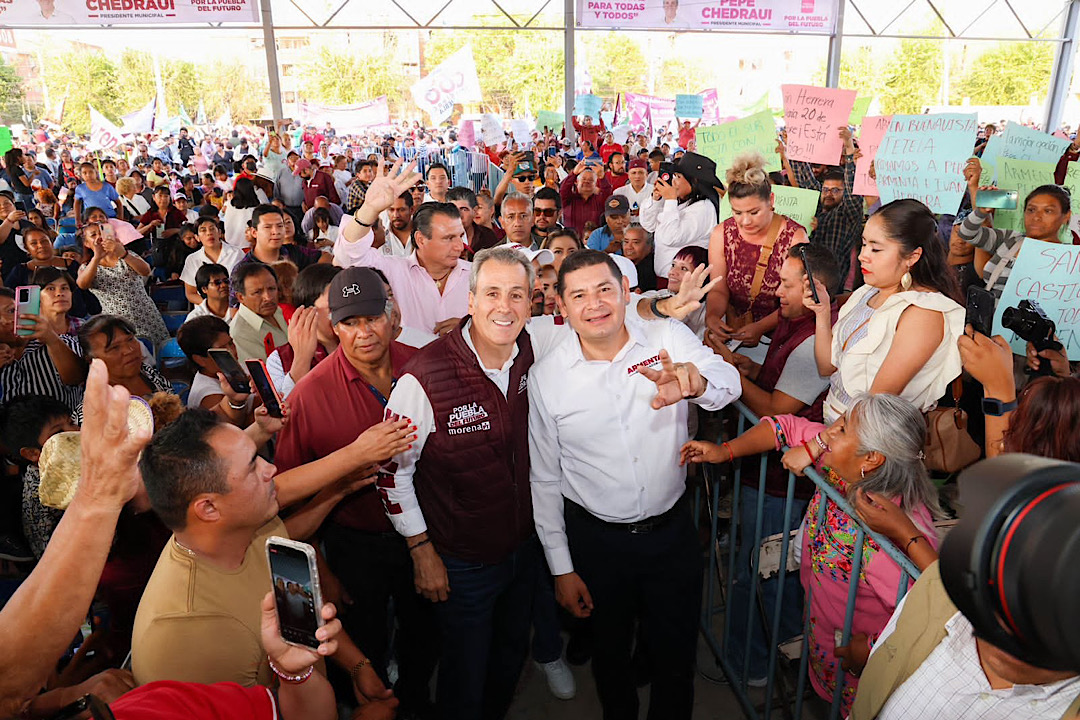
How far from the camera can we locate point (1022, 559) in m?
0.68

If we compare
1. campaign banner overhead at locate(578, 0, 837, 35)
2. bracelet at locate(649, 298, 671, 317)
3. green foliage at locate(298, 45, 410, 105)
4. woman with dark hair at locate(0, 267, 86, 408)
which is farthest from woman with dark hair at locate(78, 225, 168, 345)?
green foliage at locate(298, 45, 410, 105)

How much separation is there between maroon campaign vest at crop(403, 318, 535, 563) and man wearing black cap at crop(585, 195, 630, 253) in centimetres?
330

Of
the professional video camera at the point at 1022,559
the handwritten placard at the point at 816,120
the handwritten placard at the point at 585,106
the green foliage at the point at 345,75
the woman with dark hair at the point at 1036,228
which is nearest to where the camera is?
the professional video camera at the point at 1022,559

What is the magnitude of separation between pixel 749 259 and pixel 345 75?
40.7 metres

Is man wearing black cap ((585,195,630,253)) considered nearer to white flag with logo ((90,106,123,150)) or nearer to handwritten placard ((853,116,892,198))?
handwritten placard ((853,116,892,198))

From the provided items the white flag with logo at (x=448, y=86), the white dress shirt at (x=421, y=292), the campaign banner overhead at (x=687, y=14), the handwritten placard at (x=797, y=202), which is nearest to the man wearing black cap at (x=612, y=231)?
the handwritten placard at (x=797, y=202)

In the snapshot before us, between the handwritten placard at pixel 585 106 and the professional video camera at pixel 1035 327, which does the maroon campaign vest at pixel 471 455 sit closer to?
the professional video camera at pixel 1035 327

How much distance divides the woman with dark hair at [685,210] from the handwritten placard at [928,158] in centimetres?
110

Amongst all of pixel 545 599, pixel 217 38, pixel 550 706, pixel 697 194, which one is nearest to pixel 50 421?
pixel 545 599

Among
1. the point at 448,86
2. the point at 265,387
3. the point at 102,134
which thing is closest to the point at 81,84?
the point at 102,134

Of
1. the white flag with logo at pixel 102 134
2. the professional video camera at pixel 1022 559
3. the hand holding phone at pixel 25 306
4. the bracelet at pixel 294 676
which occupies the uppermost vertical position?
the white flag with logo at pixel 102 134

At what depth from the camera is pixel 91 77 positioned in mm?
41781

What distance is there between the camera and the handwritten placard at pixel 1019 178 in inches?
177

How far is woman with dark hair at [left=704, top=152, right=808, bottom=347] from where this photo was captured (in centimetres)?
351
